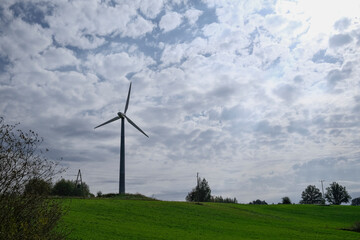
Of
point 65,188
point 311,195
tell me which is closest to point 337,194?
point 311,195

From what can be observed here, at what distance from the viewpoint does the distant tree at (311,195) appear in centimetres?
15775

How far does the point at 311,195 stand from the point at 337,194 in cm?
2381

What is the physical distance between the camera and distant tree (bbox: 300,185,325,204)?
15775 centimetres

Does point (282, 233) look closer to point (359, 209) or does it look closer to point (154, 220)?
point (154, 220)

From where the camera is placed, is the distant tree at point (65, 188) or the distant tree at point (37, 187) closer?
the distant tree at point (37, 187)

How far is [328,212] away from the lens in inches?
3061

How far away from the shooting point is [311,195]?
6280 inches

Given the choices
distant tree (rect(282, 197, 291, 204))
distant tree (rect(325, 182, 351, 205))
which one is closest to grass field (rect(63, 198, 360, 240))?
distant tree (rect(282, 197, 291, 204))

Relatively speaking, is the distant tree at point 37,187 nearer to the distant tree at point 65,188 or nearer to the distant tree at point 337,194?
the distant tree at point 65,188

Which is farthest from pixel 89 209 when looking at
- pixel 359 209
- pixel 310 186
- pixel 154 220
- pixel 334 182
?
pixel 310 186

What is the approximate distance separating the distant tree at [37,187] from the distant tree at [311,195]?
6588 inches

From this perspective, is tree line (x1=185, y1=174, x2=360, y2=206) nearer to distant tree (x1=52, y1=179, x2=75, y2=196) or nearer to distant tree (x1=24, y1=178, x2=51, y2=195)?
distant tree (x1=52, y1=179, x2=75, y2=196)

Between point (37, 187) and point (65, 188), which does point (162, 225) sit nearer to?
point (37, 187)

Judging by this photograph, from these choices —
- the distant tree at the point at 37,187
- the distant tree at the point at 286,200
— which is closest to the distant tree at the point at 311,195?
the distant tree at the point at 286,200
